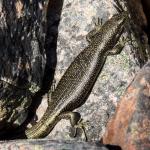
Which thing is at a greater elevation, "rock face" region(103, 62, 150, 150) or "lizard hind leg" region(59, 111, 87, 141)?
"rock face" region(103, 62, 150, 150)

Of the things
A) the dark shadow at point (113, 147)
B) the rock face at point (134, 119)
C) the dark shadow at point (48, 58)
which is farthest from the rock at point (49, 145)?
the dark shadow at point (48, 58)

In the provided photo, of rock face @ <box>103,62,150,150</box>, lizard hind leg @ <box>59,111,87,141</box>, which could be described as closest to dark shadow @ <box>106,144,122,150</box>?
rock face @ <box>103,62,150,150</box>

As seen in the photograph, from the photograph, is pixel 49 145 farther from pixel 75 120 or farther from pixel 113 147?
pixel 75 120

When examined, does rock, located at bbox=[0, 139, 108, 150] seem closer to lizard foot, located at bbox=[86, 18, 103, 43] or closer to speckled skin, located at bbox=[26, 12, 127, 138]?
speckled skin, located at bbox=[26, 12, 127, 138]

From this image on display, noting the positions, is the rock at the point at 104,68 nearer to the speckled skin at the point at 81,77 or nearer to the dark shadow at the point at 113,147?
the speckled skin at the point at 81,77

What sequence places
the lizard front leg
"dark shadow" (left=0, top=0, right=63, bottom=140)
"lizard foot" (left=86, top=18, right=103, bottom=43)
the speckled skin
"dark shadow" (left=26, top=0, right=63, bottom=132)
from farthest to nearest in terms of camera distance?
"lizard foot" (left=86, top=18, right=103, bottom=43)
the lizard front leg
"dark shadow" (left=26, top=0, right=63, bottom=132)
the speckled skin
"dark shadow" (left=0, top=0, right=63, bottom=140)

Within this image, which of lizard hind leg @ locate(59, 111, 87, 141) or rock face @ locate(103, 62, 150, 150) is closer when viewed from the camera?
rock face @ locate(103, 62, 150, 150)

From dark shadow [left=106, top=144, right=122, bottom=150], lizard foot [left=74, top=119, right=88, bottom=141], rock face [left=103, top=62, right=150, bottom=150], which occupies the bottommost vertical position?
lizard foot [left=74, top=119, right=88, bottom=141]

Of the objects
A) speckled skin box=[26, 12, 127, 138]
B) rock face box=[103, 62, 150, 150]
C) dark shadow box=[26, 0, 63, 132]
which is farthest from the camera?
dark shadow box=[26, 0, 63, 132]
